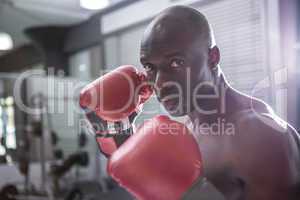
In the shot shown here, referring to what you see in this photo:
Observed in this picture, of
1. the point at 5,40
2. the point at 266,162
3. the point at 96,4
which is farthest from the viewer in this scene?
the point at 5,40

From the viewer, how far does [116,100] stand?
843mm

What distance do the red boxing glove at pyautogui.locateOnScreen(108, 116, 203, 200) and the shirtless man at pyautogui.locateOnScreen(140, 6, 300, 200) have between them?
0.25 feet

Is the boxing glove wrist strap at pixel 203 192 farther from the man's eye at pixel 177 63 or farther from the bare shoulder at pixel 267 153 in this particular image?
the man's eye at pixel 177 63

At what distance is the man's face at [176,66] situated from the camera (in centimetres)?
68

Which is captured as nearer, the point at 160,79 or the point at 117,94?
the point at 160,79

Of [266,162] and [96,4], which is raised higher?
[96,4]

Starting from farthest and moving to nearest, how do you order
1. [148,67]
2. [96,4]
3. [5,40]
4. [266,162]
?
[5,40] → [96,4] → [148,67] → [266,162]

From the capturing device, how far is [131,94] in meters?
0.86

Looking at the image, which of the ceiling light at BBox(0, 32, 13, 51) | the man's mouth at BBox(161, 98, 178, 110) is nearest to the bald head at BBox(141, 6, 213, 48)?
the man's mouth at BBox(161, 98, 178, 110)

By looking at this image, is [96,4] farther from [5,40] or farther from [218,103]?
[5,40]

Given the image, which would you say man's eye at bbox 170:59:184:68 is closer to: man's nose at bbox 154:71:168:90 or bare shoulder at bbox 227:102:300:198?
man's nose at bbox 154:71:168:90

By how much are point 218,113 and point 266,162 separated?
0.16 metres

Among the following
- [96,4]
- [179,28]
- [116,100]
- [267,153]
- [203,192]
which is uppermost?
[96,4]

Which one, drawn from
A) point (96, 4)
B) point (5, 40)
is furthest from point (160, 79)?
point (5, 40)
